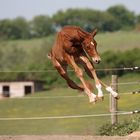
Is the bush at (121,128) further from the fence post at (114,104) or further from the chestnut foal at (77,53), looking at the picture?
the chestnut foal at (77,53)

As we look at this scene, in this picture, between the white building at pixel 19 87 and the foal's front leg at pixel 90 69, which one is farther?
the white building at pixel 19 87

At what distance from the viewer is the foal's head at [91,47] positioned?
7613mm

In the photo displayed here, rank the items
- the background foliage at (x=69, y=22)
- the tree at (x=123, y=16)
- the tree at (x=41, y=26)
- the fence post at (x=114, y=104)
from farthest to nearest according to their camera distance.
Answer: the tree at (x=123, y=16)
the tree at (x=41, y=26)
the background foliage at (x=69, y=22)
the fence post at (x=114, y=104)

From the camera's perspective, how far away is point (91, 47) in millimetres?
7707

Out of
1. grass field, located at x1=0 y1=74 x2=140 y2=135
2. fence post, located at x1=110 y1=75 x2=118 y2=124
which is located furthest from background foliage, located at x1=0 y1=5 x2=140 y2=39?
fence post, located at x1=110 y1=75 x2=118 y2=124

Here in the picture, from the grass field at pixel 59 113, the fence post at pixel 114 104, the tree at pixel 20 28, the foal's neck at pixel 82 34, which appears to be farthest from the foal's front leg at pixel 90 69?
the tree at pixel 20 28

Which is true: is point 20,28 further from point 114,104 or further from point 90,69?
point 90,69

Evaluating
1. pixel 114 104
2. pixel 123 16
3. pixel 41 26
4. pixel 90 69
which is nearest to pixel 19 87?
pixel 114 104

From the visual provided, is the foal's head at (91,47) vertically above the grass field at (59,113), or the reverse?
the foal's head at (91,47)

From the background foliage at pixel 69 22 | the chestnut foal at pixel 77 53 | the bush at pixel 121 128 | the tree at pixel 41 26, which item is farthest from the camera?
the tree at pixel 41 26

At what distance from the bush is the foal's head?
2.69 m

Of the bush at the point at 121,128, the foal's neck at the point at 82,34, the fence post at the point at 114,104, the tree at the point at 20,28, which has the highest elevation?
the tree at the point at 20,28

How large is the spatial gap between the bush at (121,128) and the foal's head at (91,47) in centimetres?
269

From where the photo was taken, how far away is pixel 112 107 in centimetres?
1141
